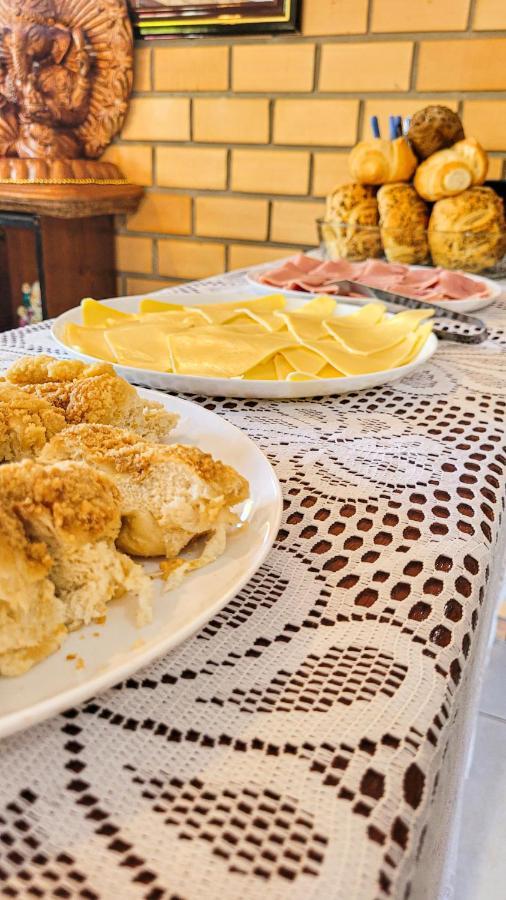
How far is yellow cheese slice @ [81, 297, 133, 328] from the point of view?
856 mm

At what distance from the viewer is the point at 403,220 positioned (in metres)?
1.31

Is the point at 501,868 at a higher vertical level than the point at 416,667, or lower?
lower

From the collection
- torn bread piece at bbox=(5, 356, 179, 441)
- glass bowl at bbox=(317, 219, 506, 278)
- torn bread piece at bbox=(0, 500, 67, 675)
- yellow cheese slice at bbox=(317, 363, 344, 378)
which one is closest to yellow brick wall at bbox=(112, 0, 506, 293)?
glass bowl at bbox=(317, 219, 506, 278)

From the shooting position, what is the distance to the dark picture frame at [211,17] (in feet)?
6.07

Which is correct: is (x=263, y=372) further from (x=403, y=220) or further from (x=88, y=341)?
(x=403, y=220)

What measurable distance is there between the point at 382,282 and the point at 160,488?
2.78 feet

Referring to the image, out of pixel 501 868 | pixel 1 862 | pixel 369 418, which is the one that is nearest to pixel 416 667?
pixel 1 862

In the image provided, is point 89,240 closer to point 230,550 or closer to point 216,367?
point 216,367

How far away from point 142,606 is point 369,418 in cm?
41

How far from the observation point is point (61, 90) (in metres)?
2.17

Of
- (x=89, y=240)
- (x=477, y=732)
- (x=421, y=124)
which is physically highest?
(x=421, y=124)

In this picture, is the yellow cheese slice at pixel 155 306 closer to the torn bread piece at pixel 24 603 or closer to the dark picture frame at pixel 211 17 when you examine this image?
the torn bread piece at pixel 24 603

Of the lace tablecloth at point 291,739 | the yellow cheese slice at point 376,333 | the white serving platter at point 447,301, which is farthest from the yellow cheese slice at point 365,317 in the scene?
the lace tablecloth at point 291,739

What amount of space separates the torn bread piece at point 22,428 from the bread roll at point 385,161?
109 cm
